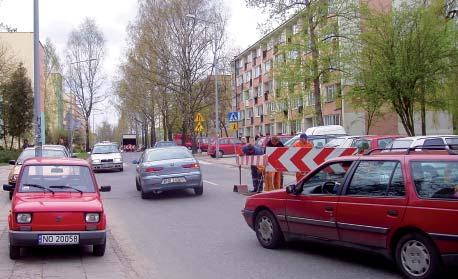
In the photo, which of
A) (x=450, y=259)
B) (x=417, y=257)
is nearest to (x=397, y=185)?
(x=417, y=257)

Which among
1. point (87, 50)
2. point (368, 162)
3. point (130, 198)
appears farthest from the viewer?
point (87, 50)

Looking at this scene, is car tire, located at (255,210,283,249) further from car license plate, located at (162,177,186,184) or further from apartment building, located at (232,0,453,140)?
apartment building, located at (232,0,453,140)

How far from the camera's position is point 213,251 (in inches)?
334

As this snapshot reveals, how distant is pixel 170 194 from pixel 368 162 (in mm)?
10740

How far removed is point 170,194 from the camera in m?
17.2

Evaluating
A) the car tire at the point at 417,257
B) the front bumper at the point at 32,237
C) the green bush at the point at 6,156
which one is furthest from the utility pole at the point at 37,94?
the green bush at the point at 6,156

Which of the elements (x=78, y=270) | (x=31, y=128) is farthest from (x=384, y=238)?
(x=31, y=128)

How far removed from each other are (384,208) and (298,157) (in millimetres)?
7564

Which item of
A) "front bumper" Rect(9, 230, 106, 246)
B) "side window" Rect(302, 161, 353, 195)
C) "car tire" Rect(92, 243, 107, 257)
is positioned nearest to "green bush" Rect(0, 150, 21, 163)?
"car tire" Rect(92, 243, 107, 257)

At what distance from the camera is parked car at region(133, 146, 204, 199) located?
15.7 meters

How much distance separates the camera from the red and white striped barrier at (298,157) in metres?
13.7

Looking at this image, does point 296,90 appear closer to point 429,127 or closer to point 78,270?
point 429,127

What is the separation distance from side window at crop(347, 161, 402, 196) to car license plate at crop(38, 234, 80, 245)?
3.80 meters

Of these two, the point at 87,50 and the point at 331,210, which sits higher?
the point at 87,50
